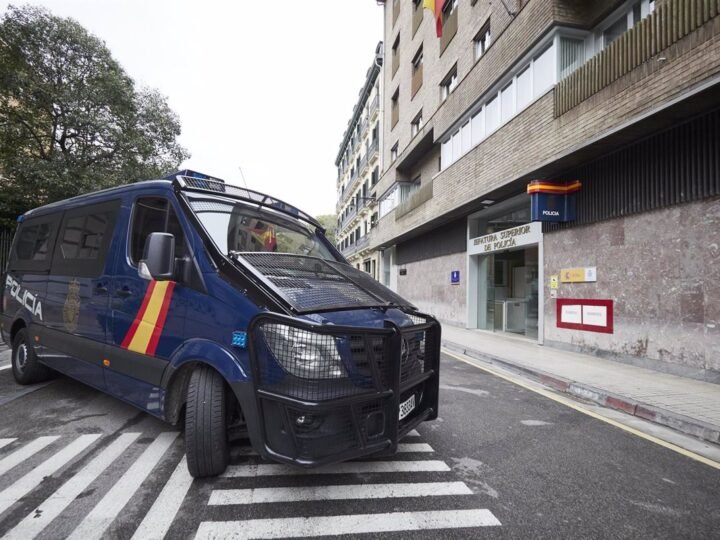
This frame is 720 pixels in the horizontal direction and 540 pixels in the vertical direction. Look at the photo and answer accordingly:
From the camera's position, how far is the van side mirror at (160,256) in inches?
110

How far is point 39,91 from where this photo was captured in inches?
557

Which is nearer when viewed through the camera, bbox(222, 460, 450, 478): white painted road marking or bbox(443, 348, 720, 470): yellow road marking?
bbox(222, 460, 450, 478): white painted road marking

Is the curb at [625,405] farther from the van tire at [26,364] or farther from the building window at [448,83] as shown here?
the building window at [448,83]

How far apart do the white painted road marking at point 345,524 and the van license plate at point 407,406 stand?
62cm

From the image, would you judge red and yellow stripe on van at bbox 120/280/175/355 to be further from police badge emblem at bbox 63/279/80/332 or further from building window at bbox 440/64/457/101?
building window at bbox 440/64/457/101

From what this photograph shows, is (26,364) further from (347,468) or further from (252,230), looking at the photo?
(347,468)

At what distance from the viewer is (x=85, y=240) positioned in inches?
162

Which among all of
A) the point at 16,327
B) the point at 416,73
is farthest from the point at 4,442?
the point at 416,73

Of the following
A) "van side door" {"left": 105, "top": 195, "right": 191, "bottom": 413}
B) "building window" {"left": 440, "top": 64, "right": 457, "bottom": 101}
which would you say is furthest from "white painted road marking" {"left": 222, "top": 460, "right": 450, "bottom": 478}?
"building window" {"left": 440, "top": 64, "right": 457, "bottom": 101}

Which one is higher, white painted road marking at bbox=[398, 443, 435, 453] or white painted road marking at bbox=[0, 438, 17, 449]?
white painted road marking at bbox=[398, 443, 435, 453]

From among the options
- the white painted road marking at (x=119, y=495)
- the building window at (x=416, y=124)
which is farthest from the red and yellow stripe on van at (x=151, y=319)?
the building window at (x=416, y=124)

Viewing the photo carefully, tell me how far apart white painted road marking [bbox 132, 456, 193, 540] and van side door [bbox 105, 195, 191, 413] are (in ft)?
2.10

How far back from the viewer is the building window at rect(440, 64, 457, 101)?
14.8 m

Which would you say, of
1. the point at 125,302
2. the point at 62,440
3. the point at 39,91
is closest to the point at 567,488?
the point at 125,302
